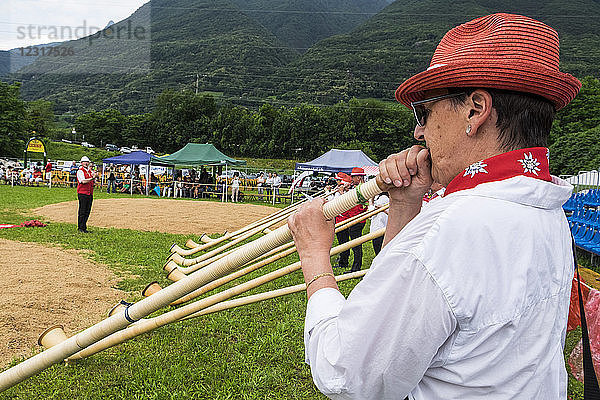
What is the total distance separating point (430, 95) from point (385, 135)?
61.7 metres

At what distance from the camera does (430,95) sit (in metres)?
1.50

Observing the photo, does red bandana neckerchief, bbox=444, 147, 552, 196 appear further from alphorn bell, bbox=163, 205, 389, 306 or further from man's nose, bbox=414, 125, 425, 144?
alphorn bell, bbox=163, 205, 389, 306

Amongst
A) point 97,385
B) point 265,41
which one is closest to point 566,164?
point 97,385

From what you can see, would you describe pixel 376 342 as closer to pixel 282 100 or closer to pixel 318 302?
pixel 318 302

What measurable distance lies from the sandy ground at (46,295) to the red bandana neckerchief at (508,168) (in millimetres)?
4451

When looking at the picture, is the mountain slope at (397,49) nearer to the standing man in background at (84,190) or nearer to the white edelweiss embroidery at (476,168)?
the standing man in background at (84,190)

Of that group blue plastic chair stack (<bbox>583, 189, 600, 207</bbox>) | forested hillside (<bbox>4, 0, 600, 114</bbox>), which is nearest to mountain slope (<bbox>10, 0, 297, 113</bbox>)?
forested hillside (<bbox>4, 0, 600, 114</bbox>)

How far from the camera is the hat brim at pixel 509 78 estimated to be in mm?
1300

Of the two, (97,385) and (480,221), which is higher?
(480,221)

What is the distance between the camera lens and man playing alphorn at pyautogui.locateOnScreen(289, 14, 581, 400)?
113 cm

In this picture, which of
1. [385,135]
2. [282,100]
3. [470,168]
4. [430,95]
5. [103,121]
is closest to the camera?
[470,168]

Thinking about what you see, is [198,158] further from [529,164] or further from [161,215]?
[529,164]

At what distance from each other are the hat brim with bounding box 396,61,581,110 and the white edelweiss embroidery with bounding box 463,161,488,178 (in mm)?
216

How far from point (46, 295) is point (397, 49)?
106391 millimetres
